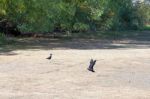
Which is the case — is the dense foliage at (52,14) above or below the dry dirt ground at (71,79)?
above

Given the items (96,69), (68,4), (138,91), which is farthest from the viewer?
(68,4)

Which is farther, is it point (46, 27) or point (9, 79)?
point (46, 27)

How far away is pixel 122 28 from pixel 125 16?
6.92 feet

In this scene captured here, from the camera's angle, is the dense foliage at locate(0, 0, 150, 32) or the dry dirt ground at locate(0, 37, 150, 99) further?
the dense foliage at locate(0, 0, 150, 32)

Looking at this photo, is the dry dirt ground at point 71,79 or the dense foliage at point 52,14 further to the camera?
the dense foliage at point 52,14

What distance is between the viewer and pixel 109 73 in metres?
16.9

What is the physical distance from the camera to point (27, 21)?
31.5 meters

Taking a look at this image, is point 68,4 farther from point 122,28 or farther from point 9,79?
point 122,28

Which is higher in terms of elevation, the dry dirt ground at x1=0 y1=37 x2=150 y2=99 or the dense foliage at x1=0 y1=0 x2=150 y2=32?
the dense foliage at x1=0 y1=0 x2=150 y2=32

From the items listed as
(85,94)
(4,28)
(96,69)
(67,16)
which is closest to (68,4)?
(67,16)

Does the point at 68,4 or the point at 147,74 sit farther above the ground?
the point at 68,4

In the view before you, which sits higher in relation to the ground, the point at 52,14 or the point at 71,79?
the point at 52,14

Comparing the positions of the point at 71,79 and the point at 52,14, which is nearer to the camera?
the point at 71,79

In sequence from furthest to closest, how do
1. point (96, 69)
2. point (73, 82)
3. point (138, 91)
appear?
point (96, 69), point (73, 82), point (138, 91)
